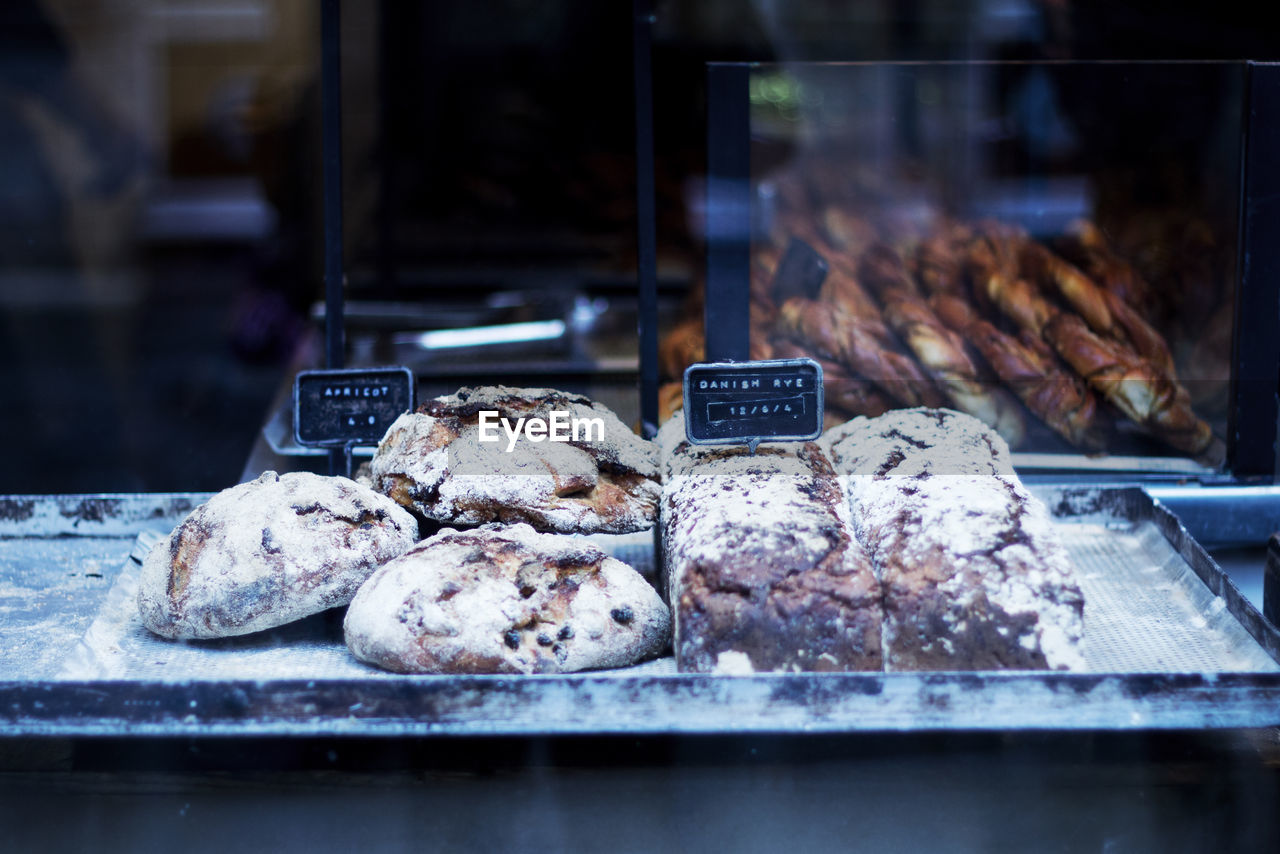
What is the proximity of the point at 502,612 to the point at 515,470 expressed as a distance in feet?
0.82

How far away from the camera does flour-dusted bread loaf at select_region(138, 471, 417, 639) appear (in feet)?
4.32

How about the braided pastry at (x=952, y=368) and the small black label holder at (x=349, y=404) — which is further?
the braided pastry at (x=952, y=368)

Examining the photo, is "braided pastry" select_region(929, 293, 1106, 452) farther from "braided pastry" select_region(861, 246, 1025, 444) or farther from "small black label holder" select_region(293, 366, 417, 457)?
"small black label holder" select_region(293, 366, 417, 457)

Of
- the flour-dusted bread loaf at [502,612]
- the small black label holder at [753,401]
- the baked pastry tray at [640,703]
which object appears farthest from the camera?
the small black label holder at [753,401]

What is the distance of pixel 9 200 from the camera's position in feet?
22.2

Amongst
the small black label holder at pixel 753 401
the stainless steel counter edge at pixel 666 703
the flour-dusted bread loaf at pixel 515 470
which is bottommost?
the stainless steel counter edge at pixel 666 703

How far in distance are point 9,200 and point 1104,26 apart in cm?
651

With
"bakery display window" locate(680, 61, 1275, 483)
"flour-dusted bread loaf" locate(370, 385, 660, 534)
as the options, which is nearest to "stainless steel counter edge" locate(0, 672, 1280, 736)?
"flour-dusted bread loaf" locate(370, 385, 660, 534)

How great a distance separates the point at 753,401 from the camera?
1.42m
